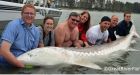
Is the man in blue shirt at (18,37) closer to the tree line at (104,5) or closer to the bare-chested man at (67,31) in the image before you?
the bare-chested man at (67,31)

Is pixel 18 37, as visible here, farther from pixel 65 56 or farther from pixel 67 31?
pixel 67 31

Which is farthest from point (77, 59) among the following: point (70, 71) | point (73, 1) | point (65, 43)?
point (73, 1)

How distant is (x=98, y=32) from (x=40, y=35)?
3.05 metres

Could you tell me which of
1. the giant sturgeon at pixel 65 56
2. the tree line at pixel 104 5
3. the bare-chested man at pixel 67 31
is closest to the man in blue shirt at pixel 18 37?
the giant sturgeon at pixel 65 56

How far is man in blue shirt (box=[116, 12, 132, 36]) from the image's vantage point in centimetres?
1412

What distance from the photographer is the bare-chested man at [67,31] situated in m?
8.98

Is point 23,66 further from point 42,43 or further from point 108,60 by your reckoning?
point 108,60

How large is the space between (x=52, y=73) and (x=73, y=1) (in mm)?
69864

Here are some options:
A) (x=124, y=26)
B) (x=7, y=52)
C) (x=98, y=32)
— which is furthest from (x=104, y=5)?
(x=7, y=52)

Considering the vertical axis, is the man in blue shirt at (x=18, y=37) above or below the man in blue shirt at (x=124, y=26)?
above

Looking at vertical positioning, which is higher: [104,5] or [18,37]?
[18,37]

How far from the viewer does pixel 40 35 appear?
7.94 meters

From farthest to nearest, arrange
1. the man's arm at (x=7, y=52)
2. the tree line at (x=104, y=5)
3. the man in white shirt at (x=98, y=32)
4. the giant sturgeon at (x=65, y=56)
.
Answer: the tree line at (x=104, y=5)
the man in white shirt at (x=98, y=32)
the giant sturgeon at (x=65, y=56)
the man's arm at (x=7, y=52)

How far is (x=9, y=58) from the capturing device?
6.93m
